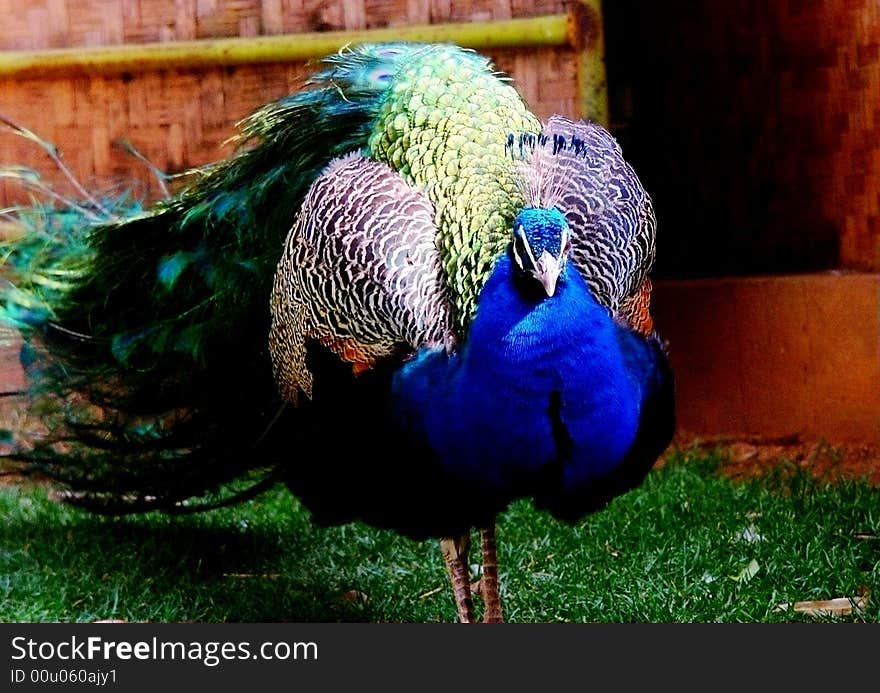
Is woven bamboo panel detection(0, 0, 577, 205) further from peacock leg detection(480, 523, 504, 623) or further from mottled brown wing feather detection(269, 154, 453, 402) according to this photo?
peacock leg detection(480, 523, 504, 623)

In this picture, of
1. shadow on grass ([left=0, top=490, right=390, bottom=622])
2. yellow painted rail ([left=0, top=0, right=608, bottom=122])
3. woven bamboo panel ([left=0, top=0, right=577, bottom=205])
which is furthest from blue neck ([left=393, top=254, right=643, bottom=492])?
woven bamboo panel ([left=0, top=0, right=577, bottom=205])

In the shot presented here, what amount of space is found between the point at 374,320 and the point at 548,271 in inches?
18.5

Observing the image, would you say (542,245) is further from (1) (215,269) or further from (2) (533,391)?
(1) (215,269)

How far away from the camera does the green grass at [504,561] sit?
3068 mm

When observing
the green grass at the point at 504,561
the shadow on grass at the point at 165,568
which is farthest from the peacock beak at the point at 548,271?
the shadow on grass at the point at 165,568

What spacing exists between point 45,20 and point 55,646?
262cm

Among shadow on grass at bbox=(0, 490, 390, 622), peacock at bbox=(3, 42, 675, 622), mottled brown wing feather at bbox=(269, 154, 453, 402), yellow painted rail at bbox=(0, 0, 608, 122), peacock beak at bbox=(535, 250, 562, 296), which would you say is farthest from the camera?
yellow painted rail at bbox=(0, 0, 608, 122)

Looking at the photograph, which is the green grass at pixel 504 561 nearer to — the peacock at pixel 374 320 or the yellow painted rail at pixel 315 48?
the peacock at pixel 374 320

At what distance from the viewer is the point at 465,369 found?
7.72 ft

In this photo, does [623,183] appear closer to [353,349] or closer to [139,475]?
[353,349]

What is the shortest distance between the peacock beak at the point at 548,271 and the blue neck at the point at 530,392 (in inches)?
2.0

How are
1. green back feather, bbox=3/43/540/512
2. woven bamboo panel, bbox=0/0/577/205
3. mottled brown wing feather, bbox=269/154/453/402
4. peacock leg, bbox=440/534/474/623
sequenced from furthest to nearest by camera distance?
woven bamboo panel, bbox=0/0/577/205 → peacock leg, bbox=440/534/474/623 → green back feather, bbox=3/43/540/512 → mottled brown wing feather, bbox=269/154/453/402

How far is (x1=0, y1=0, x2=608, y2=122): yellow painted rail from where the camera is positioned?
3.95 metres

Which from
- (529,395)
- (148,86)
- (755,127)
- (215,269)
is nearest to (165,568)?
(215,269)
